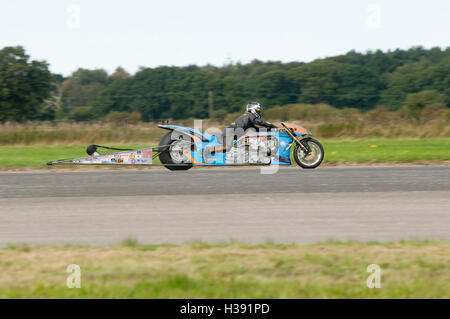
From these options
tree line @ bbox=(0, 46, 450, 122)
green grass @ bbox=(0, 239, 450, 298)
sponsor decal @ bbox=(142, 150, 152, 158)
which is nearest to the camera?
green grass @ bbox=(0, 239, 450, 298)

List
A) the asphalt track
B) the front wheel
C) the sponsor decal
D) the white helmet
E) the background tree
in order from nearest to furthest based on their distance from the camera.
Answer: the asphalt track, the sponsor decal, the white helmet, the front wheel, the background tree

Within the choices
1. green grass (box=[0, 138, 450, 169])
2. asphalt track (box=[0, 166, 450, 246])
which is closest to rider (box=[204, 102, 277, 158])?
asphalt track (box=[0, 166, 450, 246])

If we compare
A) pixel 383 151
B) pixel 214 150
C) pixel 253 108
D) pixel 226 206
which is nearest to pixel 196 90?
pixel 383 151

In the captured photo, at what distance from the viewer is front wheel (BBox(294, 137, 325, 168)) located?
1536 centimetres

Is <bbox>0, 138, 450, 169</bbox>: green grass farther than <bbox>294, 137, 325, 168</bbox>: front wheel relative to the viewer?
Yes

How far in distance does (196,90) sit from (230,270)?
4966 centimetres

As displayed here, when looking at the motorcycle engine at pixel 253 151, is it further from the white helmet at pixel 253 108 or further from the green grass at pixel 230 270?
the green grass at pixel 230 270

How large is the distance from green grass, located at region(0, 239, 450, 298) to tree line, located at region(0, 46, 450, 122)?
35.5 metres

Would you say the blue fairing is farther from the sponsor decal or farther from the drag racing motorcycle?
the sponsor decal

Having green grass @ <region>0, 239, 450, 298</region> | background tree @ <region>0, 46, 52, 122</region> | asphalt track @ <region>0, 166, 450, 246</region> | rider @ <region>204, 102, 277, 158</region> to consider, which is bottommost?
green grass @ <region>0, 239, 450, 298</region>

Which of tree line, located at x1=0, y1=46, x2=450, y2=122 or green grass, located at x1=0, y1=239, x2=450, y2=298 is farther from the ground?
tree line, located at x1=0, y1=46, x2=450, y2=122

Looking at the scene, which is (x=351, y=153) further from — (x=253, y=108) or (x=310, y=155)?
(x=253, y=108)

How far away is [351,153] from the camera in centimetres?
1983
